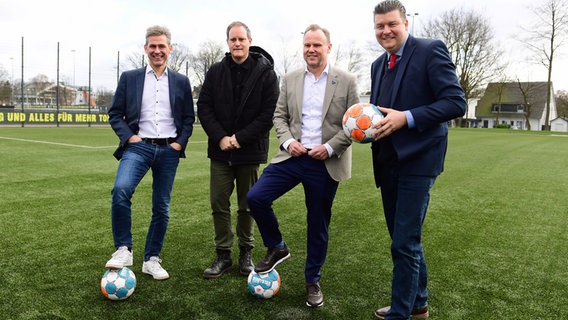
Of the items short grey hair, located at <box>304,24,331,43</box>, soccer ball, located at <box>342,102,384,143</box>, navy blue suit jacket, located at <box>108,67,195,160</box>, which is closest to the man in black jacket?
navy blue suit jacket, located at <box>108,67,195,160</box>

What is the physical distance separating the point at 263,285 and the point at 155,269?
1092 millimetres

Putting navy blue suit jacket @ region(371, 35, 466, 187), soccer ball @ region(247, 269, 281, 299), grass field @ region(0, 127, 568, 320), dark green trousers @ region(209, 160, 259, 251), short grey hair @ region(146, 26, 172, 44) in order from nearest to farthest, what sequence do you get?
1. navy blue suit jacket @ region(371, 35, 466, 187)
2. grass field @ region(0, 127, 568, 320)
3. soccer ball @ region(247, 269, 281, 299)
4. short grey hair @ region(146, 26, 172, 44)
5. dark green trousers @ region(209, 160, 259, 251)

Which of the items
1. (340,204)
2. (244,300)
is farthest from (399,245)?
(340,204)

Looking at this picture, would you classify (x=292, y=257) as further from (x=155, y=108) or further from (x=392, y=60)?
(x=392, y=60)

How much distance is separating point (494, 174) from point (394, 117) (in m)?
10.0

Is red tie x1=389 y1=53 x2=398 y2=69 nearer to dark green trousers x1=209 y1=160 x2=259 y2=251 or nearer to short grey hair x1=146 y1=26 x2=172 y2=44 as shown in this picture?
dark green trousers x1=209 y1=160 x2=259 y2=251

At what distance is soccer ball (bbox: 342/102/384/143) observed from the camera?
9.41 ft

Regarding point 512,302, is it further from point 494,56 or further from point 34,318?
point 494,56

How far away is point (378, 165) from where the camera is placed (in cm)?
316

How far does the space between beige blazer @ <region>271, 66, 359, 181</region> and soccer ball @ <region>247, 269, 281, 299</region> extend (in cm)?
93

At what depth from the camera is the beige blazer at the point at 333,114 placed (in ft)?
11.5

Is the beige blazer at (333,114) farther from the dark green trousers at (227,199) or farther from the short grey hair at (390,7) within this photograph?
the short grey hair at (390,7)

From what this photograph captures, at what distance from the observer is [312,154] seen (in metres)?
3.45

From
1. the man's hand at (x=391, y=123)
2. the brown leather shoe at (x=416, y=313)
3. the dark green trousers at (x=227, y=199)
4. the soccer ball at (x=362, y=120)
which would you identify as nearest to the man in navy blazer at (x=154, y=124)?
the dark green trousers at (x=227, y=199)
